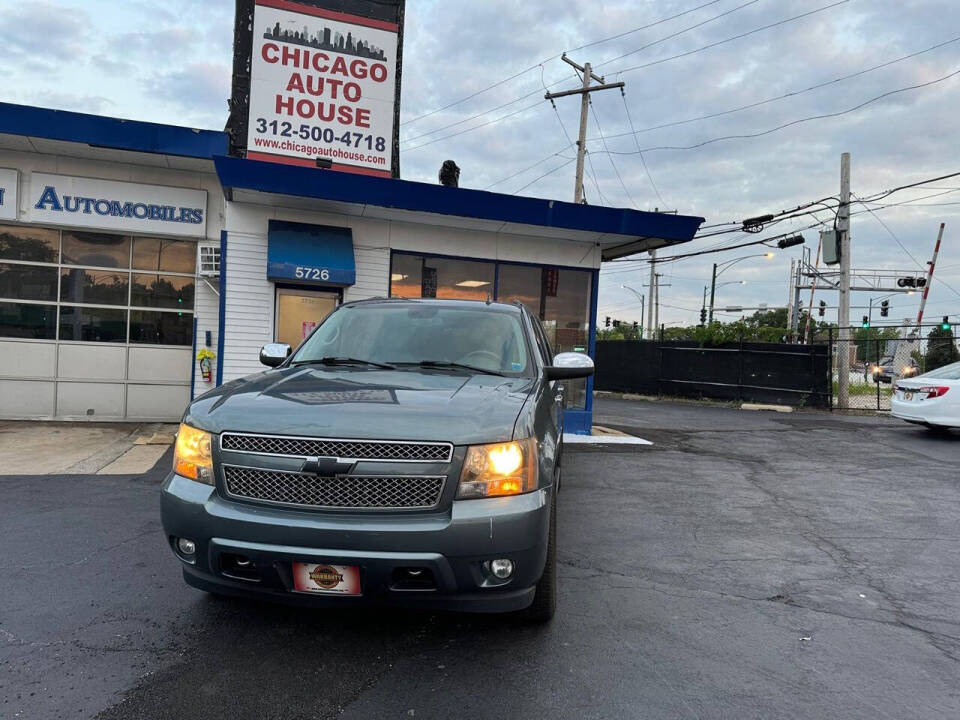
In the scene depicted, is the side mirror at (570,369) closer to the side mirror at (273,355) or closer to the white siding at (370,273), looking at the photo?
the side mirror at (273,355)

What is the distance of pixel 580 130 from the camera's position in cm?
2389

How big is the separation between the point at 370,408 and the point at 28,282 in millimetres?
10584

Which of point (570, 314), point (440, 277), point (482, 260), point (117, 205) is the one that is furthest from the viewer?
point (570, 314)

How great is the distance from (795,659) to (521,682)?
4.80 ft

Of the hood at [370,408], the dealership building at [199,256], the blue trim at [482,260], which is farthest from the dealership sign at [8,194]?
the hood at [370,408]

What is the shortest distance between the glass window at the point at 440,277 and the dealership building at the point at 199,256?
0.03 meters

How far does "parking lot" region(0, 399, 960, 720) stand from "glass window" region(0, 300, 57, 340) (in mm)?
5797

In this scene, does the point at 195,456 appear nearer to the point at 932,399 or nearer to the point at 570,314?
the point at 570,314

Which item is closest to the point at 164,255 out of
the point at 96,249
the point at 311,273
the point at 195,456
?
the point at 96,249

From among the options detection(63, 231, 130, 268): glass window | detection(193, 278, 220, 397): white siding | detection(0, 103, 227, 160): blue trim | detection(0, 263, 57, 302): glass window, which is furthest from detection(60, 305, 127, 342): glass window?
detection(0, 103, 227, 160): blue trim

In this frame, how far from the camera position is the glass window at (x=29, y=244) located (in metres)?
10.6

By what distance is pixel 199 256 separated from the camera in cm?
1037

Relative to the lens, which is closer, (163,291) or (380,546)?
(380,546)

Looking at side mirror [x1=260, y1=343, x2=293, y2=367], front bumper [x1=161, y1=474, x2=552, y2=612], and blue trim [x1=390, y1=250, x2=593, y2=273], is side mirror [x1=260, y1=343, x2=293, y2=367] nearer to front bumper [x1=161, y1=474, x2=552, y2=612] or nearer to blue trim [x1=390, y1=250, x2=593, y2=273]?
front bumper [x1=161, y1=474, x2=552, y2=612]
